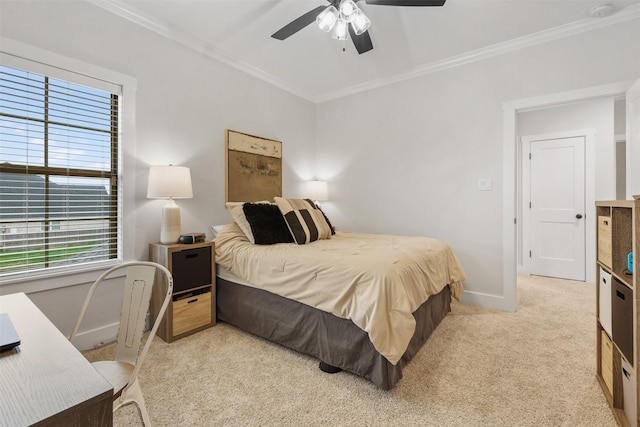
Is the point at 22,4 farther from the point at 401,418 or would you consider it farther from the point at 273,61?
the point at 401,418

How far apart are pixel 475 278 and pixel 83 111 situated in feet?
12.9

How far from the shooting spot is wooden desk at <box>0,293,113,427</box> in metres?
0.53

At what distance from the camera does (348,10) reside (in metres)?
1.94

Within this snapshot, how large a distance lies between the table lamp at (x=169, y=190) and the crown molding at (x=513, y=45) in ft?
8.72

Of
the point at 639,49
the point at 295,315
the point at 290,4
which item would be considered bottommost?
the point at 295,315

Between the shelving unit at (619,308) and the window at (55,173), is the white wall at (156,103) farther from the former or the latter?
the shelving unit at (619,308)

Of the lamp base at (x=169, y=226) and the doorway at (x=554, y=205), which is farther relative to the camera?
the doorway at (x=554, y=205)

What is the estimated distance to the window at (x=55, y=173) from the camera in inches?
77.0

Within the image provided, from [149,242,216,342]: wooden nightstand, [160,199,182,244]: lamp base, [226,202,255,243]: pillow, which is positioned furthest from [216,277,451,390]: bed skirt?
[160,199,182,244]: lamp base

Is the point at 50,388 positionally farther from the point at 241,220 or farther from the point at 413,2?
the point at 413,2

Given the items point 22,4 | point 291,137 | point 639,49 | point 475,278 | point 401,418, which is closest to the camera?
point 401,418

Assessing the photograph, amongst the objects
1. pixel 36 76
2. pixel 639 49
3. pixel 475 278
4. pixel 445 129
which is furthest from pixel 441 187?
pixel 36 76

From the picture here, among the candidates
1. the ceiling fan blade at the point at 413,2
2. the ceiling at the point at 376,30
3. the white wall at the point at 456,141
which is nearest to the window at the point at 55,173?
the ceiling at the point at 376,30

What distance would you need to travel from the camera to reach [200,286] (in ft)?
8.30
